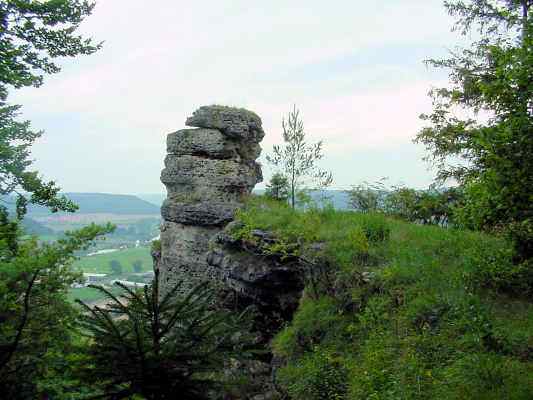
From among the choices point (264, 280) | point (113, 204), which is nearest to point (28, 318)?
point (264, 280)

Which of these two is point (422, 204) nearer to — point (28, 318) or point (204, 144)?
point (204, 144)

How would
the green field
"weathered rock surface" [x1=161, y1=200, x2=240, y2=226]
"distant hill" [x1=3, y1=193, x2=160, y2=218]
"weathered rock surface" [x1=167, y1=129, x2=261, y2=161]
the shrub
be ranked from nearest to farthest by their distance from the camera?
the shrub, "weathered rock surface" [x1=161, y1=200, x2=240, y2=226], "weathered rock surface" [x1=167, y1=129, x2=261, y2=161], the green field, "distant hill" [x1=3, y1=193, x2=160, y2=218]

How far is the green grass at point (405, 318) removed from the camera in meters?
6.64

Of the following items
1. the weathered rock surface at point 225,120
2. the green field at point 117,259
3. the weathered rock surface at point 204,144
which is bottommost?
the green field at point 117,259

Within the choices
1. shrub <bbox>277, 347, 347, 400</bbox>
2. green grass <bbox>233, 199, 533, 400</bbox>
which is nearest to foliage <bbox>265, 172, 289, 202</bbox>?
green grass <bbox>233, 199, 533, 400</bbox>

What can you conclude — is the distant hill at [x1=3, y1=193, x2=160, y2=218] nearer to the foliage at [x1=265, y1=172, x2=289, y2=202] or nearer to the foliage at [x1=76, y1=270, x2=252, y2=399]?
the foliage at [x1=265, y1=172, x2=289, y2=202]

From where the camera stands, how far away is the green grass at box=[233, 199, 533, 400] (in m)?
6.64

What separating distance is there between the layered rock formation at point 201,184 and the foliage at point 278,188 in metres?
0.97

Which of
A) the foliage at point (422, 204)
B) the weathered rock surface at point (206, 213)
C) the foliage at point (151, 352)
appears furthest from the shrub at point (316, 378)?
the weathered rock surface at point (206, 213)

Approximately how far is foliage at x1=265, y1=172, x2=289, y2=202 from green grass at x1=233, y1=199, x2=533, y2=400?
643cm

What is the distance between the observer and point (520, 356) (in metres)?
6.67

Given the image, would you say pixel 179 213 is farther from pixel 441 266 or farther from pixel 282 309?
pixel 441 266

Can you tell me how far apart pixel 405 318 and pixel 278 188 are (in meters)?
11.8

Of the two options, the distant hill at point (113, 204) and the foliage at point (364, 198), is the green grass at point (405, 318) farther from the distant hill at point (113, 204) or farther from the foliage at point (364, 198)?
the distant hill at point (113, 204)
